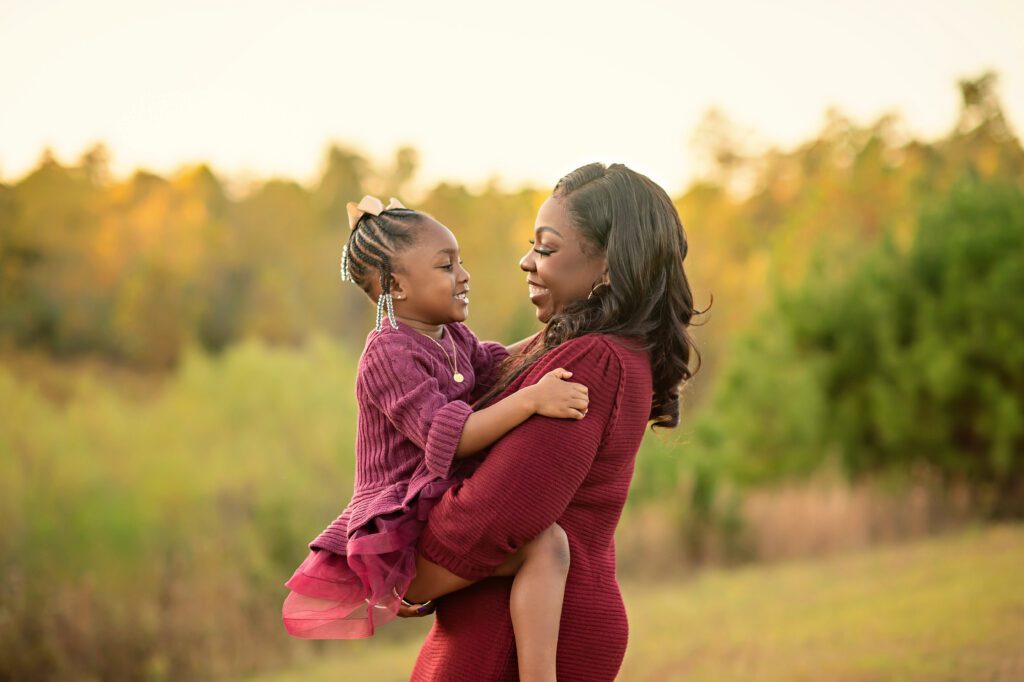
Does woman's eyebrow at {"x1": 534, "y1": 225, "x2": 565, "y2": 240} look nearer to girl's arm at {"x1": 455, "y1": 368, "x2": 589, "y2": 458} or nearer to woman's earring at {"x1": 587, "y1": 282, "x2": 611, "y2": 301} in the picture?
woman's earring at {"x1": 587, "y1": 282, "x2": 611, "y2": 301}

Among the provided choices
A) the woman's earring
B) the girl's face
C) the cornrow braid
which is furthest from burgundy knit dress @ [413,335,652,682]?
the cornrow braid

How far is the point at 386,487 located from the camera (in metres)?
2.64

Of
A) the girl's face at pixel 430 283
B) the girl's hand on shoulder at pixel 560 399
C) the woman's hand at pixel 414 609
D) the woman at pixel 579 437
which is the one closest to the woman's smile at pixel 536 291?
the woman at pixel 579 437

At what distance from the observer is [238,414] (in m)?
14.2

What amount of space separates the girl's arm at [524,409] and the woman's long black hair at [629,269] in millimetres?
175

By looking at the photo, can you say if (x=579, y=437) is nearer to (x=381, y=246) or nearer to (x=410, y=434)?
(x=410, y=434)

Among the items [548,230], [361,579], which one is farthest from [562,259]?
[361,579]

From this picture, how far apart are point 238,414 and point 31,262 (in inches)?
191

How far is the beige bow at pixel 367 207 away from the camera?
119 inches

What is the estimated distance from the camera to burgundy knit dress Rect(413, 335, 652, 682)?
7.85ft

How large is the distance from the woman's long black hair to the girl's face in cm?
27

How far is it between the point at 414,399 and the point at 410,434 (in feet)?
0.28

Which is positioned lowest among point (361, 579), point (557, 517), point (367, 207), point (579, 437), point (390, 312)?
point (361, 579)

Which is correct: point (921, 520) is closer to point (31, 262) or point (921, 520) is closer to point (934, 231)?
point (934, 231)
